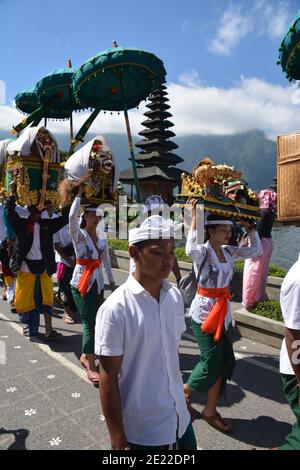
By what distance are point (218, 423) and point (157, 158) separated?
33626mm

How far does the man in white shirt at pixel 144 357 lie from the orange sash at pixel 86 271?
7.71 feet

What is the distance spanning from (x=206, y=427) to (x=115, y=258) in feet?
30.8

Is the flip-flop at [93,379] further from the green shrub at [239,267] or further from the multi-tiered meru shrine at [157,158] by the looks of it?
the multi-tiered meru shrine at [157,158]

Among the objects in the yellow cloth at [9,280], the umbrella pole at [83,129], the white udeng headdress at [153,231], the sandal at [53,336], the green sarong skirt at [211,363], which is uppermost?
the umbrella pole at [83,129]

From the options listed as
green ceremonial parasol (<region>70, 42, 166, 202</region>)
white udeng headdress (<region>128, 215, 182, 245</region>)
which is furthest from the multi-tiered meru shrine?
white udeng headdress (<region>128, 215, 182, 245</region>)

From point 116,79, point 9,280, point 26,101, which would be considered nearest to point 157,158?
point 26,101

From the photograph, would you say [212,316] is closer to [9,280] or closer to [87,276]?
[87,276]

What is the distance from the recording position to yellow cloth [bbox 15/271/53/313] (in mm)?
5230

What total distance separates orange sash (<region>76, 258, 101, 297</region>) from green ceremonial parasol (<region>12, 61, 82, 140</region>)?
5715 millimetres

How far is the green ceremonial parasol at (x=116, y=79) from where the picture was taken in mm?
7480

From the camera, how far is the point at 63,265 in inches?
261

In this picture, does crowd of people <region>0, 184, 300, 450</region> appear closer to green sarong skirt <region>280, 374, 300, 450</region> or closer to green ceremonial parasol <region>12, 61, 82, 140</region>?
green sarong skirt <region>280, 374, 300, 450</region>

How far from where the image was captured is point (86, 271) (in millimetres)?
4359

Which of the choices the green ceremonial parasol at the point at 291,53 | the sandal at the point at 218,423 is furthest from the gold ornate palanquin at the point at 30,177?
the sandal at the point at 218,423
